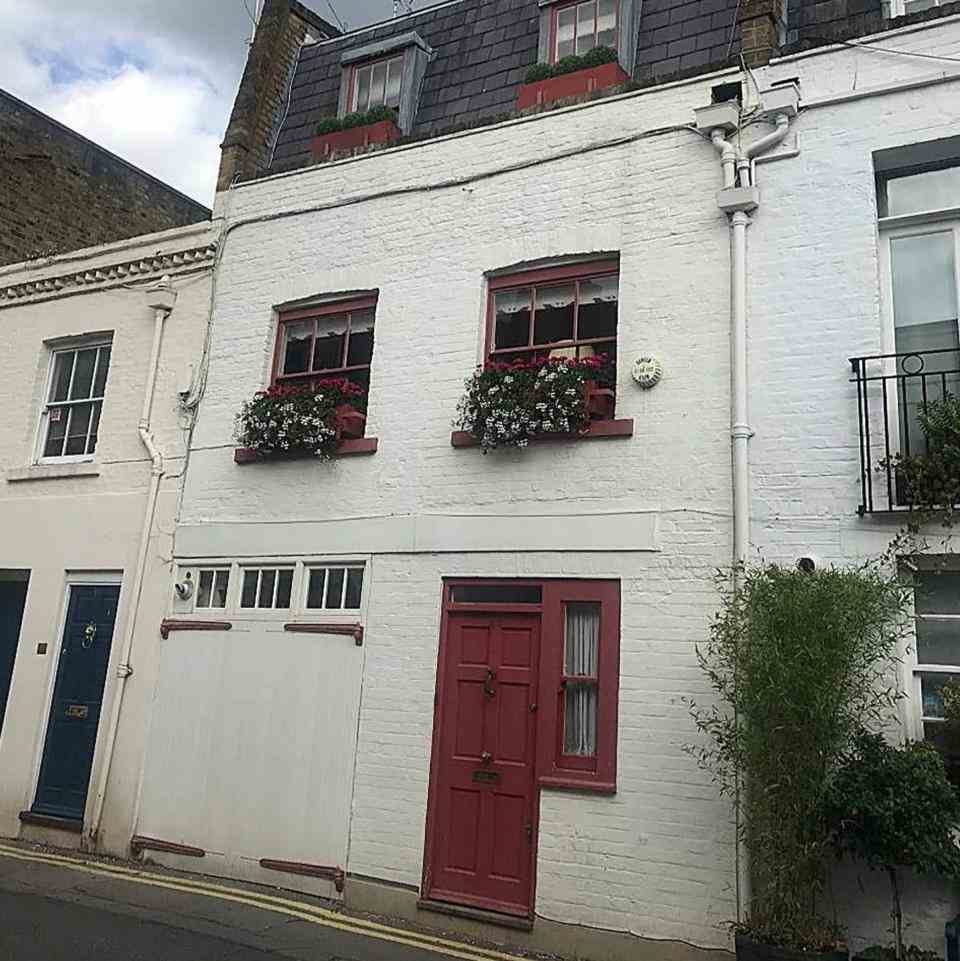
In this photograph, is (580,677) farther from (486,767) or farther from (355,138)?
(355,138)

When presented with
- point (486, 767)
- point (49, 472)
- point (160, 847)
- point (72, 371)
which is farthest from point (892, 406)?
point (72, 371)

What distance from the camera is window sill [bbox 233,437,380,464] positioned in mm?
9312

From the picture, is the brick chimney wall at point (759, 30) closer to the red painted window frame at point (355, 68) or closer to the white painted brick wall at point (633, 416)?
the white painted brick wall at point (633, 416)

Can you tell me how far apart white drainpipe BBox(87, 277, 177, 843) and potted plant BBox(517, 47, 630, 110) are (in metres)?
4.74

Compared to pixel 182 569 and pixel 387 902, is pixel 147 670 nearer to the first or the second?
pixel 182 569

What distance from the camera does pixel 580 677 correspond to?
7.86 metres

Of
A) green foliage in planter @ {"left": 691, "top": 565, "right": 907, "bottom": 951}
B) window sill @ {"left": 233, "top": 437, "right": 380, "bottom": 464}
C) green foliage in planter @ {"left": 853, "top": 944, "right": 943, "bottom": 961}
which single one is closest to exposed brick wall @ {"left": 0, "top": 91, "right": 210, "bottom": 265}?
window sill @ {"left": 233, "top": 437, "right": 380, "bottom": 464}

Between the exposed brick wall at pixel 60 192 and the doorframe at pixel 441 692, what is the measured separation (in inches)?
394

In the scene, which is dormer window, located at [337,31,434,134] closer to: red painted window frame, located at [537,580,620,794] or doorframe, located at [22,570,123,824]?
red painted window frame, located at [537,580,620,794]

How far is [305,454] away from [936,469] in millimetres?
5750

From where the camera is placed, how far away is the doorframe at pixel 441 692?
770 centimetres

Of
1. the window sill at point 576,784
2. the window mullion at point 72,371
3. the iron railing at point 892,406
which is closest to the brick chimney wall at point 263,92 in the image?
the window mullion at point 72,371

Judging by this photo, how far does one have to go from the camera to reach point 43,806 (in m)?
10.3

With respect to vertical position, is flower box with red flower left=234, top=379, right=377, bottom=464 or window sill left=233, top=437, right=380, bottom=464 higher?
flower box with red flower left=234, top=379, right=377, bottom=464
